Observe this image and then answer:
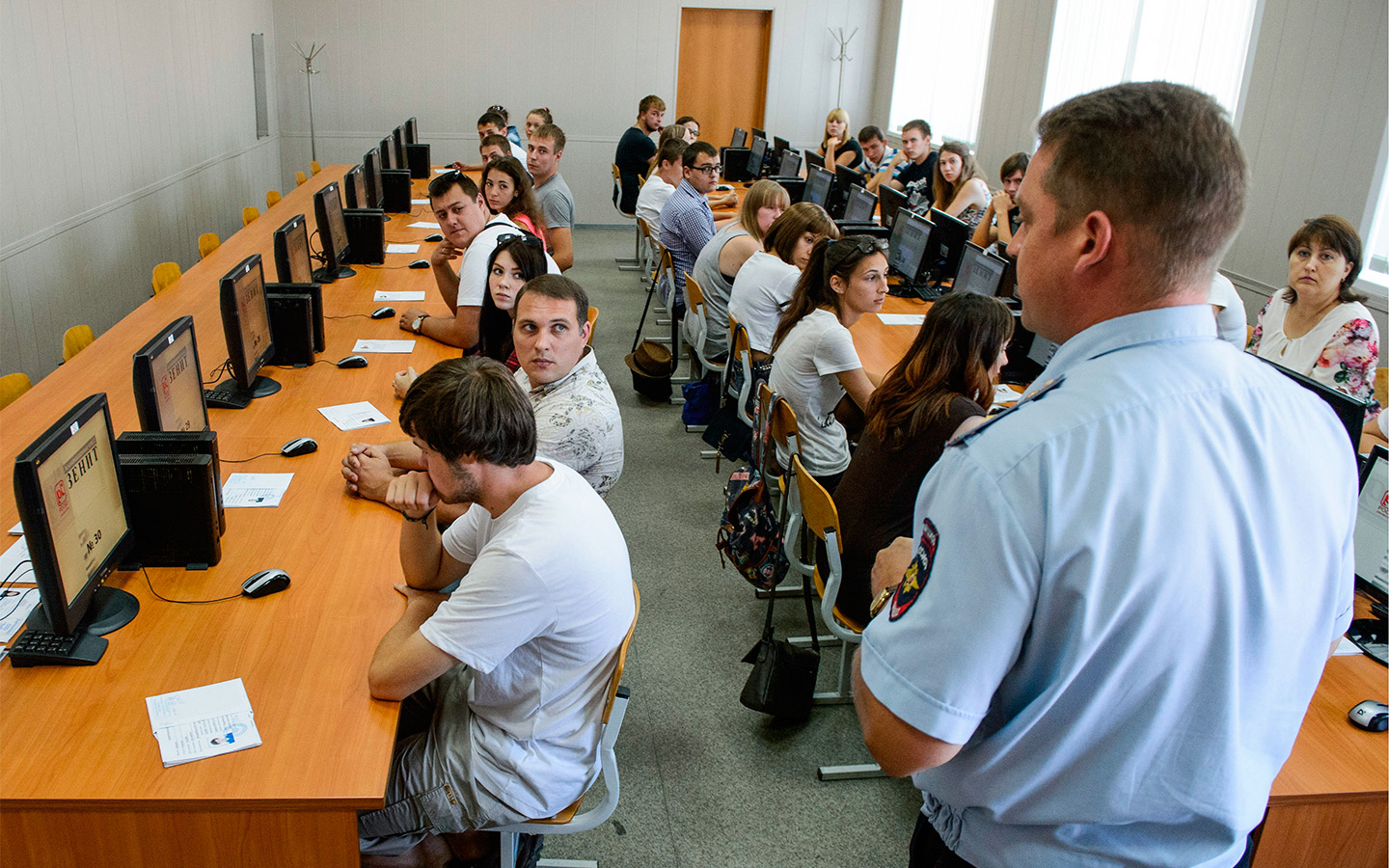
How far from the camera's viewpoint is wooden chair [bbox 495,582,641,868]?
1.96m

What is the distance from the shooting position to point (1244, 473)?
0.95 metres

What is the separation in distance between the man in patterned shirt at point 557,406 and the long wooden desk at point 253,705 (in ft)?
0.40

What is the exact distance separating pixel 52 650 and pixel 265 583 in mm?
415

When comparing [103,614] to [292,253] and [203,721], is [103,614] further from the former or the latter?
[292,253]

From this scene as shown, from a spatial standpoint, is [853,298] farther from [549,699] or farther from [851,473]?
[549,699]

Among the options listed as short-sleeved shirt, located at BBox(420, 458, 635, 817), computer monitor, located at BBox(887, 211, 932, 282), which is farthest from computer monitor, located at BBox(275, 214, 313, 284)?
computer monitor, located at BBox(887, 211, 932, 282)

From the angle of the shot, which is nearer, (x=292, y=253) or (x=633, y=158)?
(x=292, y=253)

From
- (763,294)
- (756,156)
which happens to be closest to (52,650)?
(763,294)

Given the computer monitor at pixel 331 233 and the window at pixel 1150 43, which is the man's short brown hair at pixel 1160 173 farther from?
the window at pixel 1150 43

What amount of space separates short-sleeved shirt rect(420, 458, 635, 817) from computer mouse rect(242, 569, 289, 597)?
0.53m

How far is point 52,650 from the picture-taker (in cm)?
187

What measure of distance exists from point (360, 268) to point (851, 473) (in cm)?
378

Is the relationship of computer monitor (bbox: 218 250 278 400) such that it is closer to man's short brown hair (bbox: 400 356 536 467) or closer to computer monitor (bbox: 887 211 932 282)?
man's short brown hair (bbox: 400 356 536 467)

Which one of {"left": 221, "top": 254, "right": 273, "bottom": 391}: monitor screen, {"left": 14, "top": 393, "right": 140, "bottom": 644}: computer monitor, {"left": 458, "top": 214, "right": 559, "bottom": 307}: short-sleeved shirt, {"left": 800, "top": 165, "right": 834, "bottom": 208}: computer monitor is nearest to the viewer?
{"left": 14, "top": 393, "right": 140, "bottom": 644}: computer monitor
